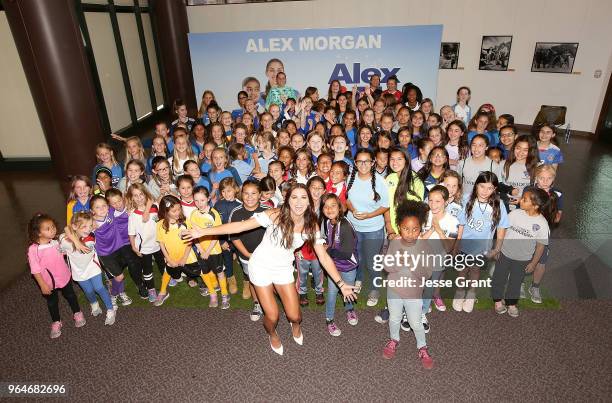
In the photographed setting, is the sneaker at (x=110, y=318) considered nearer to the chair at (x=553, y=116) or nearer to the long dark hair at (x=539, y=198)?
the long dark hair at (x=539, y=198)

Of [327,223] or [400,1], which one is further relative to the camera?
[400,1]

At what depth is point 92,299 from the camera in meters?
4.18

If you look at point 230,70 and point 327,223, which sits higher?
point 230,70

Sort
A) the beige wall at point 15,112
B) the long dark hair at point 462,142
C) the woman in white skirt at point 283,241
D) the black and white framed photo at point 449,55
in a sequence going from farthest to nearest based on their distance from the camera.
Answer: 1. the black and white framed photo at point 449,55
2. the beige wall at point 15,112
3. the long dark hair at point 462,142
4. the woman in white skirt at point 283,241

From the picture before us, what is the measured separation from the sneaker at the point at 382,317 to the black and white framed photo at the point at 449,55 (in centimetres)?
888

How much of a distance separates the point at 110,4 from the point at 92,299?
28.0 feet

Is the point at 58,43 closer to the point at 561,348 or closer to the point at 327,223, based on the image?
the point at 327,223

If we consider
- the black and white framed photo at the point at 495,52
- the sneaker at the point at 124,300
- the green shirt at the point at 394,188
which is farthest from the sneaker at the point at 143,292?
the black and white framed photo at the point at 495,52

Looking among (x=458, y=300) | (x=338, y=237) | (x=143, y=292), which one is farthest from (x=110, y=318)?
(x=458, y=300)

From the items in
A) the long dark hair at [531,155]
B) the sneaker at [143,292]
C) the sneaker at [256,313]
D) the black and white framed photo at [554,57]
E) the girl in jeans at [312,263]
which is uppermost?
the black and white framed photo at [554,57]

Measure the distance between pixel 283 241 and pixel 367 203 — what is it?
1128 millimetres

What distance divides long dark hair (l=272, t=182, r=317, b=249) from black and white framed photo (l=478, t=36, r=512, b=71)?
9490 millimetres

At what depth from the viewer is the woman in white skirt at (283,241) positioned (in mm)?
3207

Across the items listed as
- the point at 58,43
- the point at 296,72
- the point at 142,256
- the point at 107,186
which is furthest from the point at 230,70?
the point at 142,256
